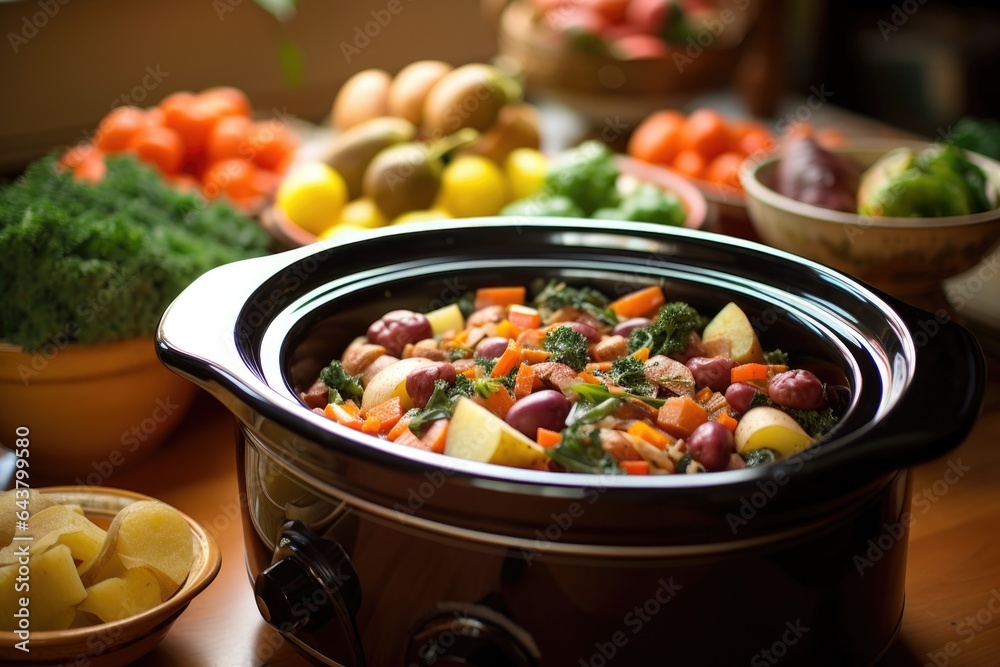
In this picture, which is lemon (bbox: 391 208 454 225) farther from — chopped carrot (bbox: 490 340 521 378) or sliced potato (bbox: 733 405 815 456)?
sliced potato (bbox: 733 405 815 456)

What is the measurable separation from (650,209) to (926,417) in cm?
106

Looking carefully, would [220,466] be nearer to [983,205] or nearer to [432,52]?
[983,205]

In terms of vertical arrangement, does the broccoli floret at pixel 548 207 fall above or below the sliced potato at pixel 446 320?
below

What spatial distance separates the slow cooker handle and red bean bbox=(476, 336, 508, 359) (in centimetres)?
46

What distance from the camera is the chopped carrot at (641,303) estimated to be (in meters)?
1.25

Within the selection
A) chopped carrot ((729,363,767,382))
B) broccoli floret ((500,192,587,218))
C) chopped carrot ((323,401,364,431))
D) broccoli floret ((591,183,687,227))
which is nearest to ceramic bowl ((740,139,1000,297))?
broccoli floret ((591,183,687,227))

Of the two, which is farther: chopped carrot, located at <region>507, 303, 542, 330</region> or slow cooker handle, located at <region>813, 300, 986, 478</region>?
chopped carrot, located at <region>507, 303, 542, 330</region>

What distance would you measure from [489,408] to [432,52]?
2.71m

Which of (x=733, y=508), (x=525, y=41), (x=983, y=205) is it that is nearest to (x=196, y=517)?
(x=733, y=508)

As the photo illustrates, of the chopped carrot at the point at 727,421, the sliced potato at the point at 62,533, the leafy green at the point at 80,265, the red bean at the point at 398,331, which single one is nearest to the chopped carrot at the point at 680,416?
the chopped carrot at the point at 727,421

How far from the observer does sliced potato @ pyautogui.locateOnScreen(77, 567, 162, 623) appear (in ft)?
3.23

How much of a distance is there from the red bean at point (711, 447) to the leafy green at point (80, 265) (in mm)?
834

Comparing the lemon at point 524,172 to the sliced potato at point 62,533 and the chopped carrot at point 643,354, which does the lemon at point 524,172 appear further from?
the sliced potato at point 62,533

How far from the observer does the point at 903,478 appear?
2.96 feet
